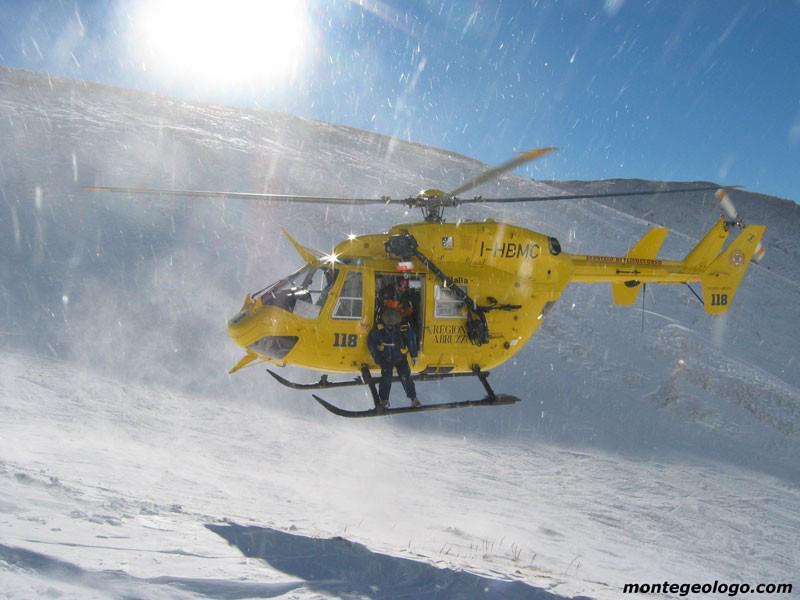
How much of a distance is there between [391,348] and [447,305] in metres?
1.11

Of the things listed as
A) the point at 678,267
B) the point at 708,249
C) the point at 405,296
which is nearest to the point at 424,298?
the point at 405,296

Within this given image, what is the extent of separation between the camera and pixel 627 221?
36312 mm

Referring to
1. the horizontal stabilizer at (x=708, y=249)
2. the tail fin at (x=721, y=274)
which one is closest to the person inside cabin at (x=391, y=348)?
the horizontal stabilizer at (x=708, y=249)

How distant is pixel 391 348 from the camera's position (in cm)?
884

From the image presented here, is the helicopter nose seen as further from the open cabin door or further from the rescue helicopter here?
the open cabin door

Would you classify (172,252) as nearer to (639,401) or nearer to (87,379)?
(87,379)

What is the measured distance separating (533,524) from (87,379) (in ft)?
30.9

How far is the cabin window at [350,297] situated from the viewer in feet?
29.1

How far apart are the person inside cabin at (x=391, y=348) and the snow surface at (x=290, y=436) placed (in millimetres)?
2066

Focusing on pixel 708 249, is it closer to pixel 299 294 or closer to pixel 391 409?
pixel 391 409

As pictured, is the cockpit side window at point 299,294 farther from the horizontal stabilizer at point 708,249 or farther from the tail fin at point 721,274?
the tail fin at point 721,274

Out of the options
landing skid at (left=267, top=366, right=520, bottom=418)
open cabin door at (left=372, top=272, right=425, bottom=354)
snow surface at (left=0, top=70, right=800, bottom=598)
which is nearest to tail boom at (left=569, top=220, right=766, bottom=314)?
landing skid at (left=267, top=366, right=520, bottom=418)

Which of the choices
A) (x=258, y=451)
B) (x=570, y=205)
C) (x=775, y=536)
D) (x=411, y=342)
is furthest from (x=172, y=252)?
(x=570, y=205)

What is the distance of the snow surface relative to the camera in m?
6.21
